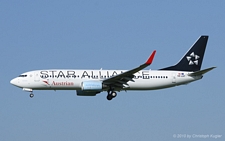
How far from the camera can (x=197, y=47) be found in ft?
214

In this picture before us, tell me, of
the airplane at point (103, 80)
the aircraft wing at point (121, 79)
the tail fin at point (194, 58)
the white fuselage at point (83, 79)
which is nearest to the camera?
the aircraft wing at point (121, 79)

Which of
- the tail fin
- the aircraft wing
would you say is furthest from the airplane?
the tail fin

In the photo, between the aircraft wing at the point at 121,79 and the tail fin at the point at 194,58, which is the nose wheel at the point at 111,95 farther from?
the tail fin at the point at 194,58

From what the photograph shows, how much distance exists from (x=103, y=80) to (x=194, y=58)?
13771mm

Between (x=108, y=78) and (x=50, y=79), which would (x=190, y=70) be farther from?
(x=50, y=79)

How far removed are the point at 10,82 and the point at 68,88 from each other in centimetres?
706

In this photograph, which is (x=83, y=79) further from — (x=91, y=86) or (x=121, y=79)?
(x=121, y=79)

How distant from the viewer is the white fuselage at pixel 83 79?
190ft

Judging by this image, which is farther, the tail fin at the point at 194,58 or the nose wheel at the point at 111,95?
the tail fin at the point at 194,58

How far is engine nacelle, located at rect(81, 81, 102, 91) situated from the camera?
56875 mm

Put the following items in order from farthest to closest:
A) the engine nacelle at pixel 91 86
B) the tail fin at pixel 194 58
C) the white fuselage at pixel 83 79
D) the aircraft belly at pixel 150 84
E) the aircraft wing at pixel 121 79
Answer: the tail fin at pixel 194 58
the aircraft belly at pixel 150 84
the white fuselage at pixel 83 79
the engine nacelle at pixel 91 86
the aircraft wing at pixel 121 79

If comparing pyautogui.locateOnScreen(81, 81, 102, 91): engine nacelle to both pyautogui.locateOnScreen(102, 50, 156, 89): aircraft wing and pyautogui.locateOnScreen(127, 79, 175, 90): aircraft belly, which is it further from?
pyautogui.locateOnScreen(127, 79, 175, 90): aircraft belly

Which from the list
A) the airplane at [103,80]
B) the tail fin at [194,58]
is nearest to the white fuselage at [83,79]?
the airplane at [103,80]

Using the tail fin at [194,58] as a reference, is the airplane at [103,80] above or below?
below
